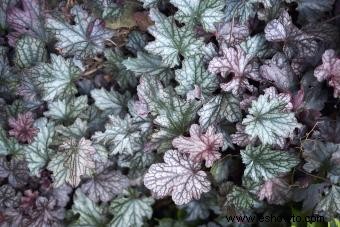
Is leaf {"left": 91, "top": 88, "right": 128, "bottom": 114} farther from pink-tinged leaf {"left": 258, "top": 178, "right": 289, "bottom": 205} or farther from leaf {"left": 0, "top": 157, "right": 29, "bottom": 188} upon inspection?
pink-tinged leaf {"left": 258, "top": 178, "right": 289, "bottom": 205}

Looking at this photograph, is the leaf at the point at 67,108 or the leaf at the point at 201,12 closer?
the leaf at the point at 201,12

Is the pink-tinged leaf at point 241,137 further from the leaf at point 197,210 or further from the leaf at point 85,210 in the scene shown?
the leaf at point 85,210

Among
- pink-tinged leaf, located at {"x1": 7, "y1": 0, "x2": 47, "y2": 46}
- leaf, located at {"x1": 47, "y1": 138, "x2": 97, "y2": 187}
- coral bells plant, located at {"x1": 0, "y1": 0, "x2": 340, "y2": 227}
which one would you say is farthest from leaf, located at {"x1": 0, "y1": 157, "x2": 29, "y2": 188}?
pink-tinged leaf, located at {"x1": 7, "y1": 0, "x2": 47, "y2": 46}

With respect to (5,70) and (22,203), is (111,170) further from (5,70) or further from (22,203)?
(5,70)

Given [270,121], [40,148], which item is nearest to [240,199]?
[270,121]

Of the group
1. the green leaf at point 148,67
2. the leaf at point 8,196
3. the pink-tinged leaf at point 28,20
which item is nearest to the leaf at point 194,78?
the green leaf at point 148,67

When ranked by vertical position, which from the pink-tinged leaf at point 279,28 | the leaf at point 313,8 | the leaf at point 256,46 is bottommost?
the leaf at point 256,46

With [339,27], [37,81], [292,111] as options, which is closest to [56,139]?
[37,81]
